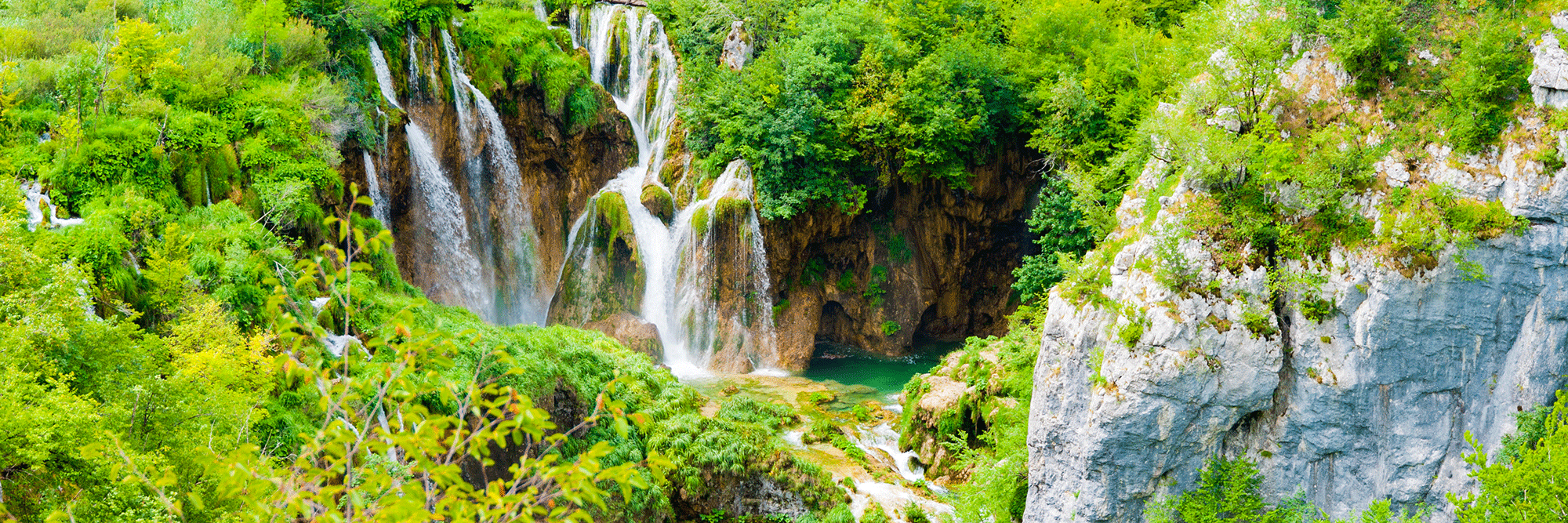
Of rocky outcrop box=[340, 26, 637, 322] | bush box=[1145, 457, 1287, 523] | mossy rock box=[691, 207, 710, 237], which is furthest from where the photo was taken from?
mossy rock box=[691, 207, 710, 237]

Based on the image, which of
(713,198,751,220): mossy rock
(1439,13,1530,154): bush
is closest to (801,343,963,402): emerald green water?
(713,198,751,220): mossy rock

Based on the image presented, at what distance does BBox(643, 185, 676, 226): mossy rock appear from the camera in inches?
1047

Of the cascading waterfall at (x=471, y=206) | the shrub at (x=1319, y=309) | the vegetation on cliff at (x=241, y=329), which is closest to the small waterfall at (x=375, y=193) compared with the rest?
the cascading waterfall at (x=471, y=206)

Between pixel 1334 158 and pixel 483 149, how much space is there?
2202cm

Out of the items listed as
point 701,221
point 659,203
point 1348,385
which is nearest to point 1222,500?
point 1348,385

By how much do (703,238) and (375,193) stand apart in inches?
368

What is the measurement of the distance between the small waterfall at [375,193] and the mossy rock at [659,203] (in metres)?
7.54

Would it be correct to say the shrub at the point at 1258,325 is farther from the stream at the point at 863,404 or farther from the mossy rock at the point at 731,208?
the mossy rock at the point at 731,208

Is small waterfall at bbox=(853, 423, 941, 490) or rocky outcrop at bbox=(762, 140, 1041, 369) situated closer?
small waterfall at bbox=(853, 423, 941, 490)

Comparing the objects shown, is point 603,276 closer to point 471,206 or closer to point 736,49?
point 471,206

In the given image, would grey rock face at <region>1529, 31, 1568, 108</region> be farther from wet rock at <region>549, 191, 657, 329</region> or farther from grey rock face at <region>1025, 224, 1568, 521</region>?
wet rock at <region>549, 191, 657, 329</region>

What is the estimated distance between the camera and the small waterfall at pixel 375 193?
70.3 ft

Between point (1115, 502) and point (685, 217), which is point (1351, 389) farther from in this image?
point (685, 217)

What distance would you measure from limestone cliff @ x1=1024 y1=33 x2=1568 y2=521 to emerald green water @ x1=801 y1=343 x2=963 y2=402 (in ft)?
35.7
